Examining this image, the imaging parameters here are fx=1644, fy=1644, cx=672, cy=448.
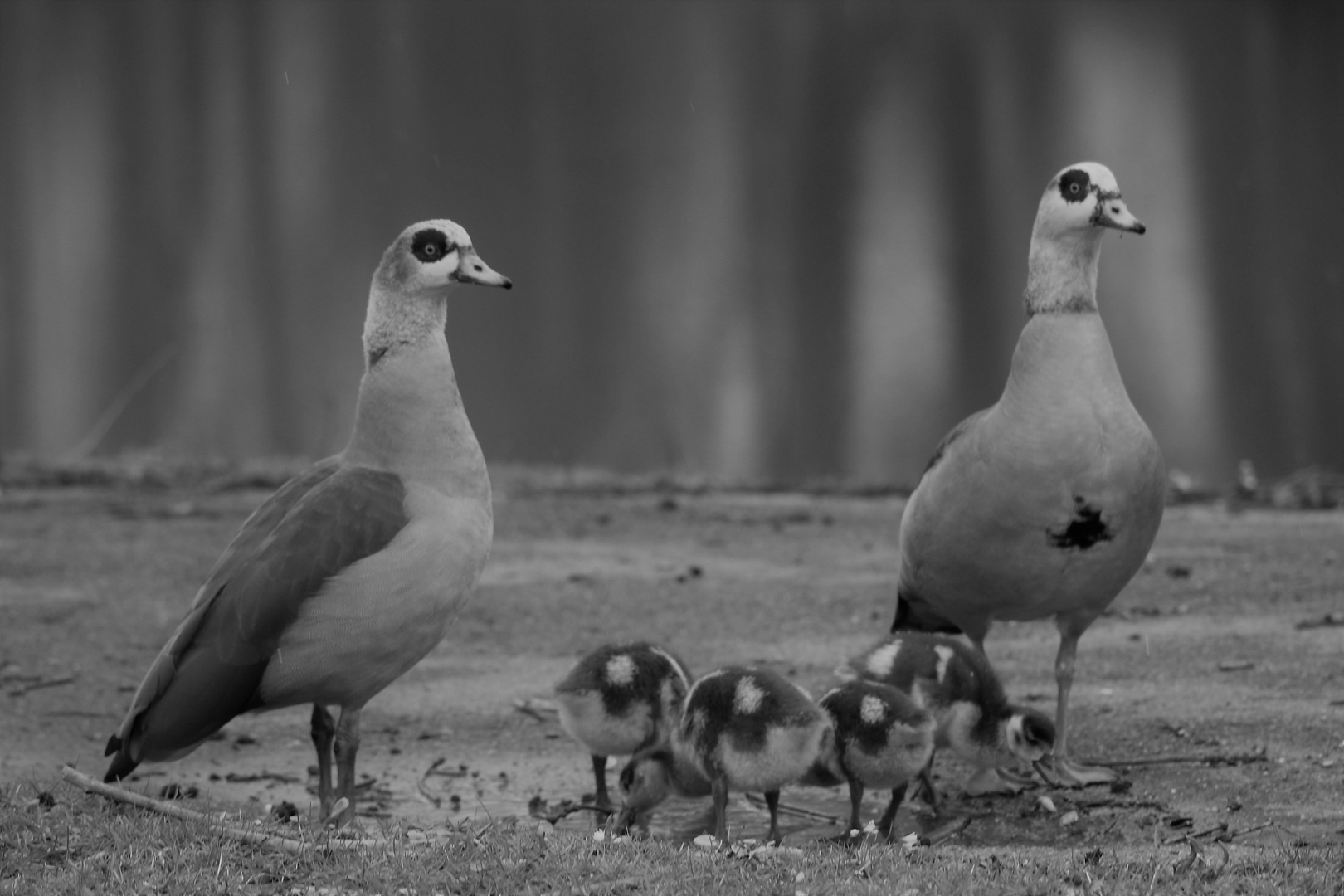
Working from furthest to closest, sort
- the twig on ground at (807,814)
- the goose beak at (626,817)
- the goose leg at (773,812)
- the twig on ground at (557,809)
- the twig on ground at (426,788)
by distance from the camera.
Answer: the twig on ground at (426,788) < the twig on ground at (807,814) < the twig on ground at (557,809) < the goose beak at (626,817) < the goose leg at (773,812)

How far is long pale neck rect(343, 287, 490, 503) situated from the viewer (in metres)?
5.04

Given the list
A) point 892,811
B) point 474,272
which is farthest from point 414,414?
point 892,811

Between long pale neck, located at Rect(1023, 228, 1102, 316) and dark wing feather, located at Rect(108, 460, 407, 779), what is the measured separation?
2.33m

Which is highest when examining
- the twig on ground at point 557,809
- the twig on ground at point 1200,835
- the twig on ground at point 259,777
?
the twig on ground at point 1200,835

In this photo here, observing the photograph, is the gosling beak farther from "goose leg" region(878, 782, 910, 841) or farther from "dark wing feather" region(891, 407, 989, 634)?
"dark wing feather" region(891, 407, 989, 634)

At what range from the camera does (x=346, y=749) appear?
496cm

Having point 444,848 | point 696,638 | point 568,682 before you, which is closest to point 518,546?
point 696,638

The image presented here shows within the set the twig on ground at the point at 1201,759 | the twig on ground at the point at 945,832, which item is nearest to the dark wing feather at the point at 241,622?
the twig on ground at the point at 945,832

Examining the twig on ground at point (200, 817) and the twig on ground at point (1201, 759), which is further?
the twig on ground at point (1201, 759)

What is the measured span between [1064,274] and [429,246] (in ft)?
7.10

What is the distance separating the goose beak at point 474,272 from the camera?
17.5 ft

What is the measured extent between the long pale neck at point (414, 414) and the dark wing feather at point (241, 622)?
0.18 metres

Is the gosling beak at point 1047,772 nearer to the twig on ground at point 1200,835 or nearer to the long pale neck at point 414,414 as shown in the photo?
the twig on ground at point 1200,835

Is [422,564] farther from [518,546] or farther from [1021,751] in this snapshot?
Result: [518,546]
